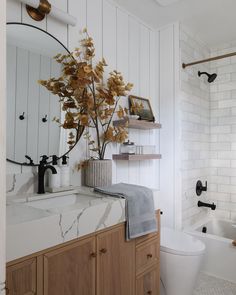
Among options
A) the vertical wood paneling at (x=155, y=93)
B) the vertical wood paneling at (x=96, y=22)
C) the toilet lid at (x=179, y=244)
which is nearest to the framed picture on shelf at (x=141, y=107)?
the vertical wood paneling at (x=155, y=93)

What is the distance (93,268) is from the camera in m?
1.26

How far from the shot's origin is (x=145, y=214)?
5.20 ft

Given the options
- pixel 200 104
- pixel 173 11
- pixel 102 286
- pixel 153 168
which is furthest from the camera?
pixel 200 104

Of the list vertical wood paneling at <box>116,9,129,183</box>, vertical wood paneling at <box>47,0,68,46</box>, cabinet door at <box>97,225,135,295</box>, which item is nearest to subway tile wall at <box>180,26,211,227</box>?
vertical wood paneling at <box>116,9,129,183</box>

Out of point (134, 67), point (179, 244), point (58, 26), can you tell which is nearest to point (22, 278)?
point (179, 244)

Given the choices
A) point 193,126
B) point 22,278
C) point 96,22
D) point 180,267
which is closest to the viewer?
point 22,278

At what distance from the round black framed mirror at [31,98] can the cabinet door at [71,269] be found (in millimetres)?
705

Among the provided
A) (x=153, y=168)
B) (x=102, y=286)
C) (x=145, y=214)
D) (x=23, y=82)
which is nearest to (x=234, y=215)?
(x=153, y=168)

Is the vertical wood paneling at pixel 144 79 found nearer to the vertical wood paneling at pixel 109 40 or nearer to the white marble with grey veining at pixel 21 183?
the vertical wood paneling at pixel 109 40

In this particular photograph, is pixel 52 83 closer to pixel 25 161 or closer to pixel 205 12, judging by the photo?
pixel 25 161

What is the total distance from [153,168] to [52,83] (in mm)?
1493

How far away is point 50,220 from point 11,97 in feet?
2.89

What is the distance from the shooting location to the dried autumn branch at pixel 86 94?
1.76 metres

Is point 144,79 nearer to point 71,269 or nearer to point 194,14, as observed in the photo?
point 194,14
